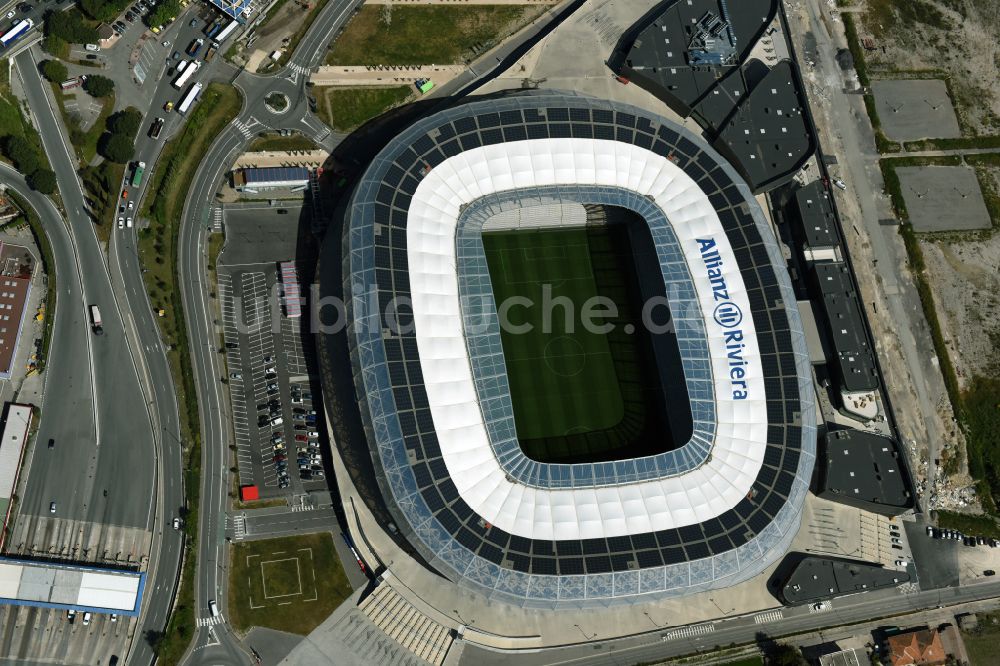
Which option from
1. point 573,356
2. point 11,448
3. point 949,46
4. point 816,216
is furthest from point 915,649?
point 11,448

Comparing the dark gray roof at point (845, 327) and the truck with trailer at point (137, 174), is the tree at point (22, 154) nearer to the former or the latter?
the truck with trailer at point (137, 174)

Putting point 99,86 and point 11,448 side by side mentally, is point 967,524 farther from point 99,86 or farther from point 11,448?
point 99,86

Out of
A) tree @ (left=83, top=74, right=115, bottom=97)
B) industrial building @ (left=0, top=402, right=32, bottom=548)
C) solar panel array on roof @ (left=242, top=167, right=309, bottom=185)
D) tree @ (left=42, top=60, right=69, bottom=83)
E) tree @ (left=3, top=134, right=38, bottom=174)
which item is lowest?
industrial building @ (left=0, top=402, right=32, bottom=548)

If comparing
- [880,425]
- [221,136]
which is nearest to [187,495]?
[221,136]

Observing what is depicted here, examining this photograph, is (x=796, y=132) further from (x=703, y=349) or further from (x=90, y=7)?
(x=90, y=7)

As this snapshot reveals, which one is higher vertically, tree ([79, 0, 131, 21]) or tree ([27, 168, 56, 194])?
tree ([79, 0, 131, 21])

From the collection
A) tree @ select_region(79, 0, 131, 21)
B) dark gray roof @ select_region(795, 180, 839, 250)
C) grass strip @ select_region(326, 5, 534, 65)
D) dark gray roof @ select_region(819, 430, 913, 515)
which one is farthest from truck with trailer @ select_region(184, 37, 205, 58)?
dark gray roof @ select_region(819, 430, 913, 515)

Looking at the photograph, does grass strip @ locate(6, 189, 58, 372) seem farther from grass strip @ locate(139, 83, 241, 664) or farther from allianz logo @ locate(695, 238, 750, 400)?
allianz logo @ locate(695, 238, 750, 400)
